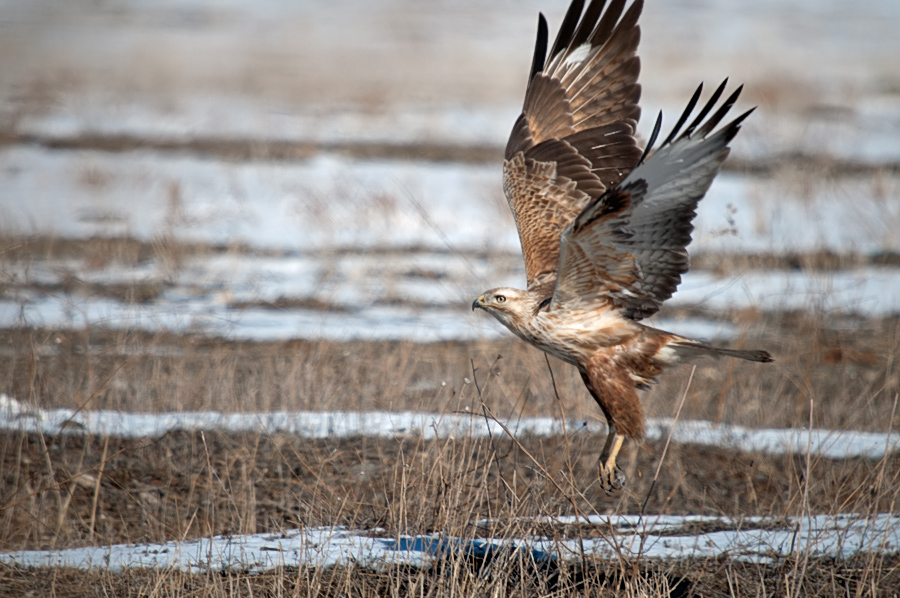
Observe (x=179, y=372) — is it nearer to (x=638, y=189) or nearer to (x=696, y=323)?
(x=638, y=189)

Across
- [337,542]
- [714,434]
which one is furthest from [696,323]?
[337,542]

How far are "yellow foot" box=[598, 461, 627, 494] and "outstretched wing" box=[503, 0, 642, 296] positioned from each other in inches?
42.3

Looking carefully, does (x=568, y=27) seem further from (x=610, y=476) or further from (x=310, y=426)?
(x=310, y=426)

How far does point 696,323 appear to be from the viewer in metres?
8.69

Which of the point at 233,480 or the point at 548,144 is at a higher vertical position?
the point at 548,144

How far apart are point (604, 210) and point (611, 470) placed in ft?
3.70

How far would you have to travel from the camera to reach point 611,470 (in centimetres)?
362

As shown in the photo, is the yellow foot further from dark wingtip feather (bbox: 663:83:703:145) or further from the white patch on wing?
dark wingtip feather (bbox: 663:83:703:145)

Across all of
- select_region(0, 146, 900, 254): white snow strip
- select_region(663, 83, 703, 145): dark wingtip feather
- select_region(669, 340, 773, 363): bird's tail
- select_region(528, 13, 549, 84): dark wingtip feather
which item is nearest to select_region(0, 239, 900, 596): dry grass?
select_region(669, 340, 773, 363): bird's tail

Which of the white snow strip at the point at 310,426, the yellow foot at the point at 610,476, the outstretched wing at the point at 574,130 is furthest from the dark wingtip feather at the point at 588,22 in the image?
the yellow foot at the point at 610,476

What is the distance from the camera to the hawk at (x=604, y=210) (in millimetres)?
3262

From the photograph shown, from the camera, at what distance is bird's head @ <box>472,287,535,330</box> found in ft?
12.4

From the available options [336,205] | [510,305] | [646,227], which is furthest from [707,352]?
[336,205]

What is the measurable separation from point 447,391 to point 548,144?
4.99 ft
